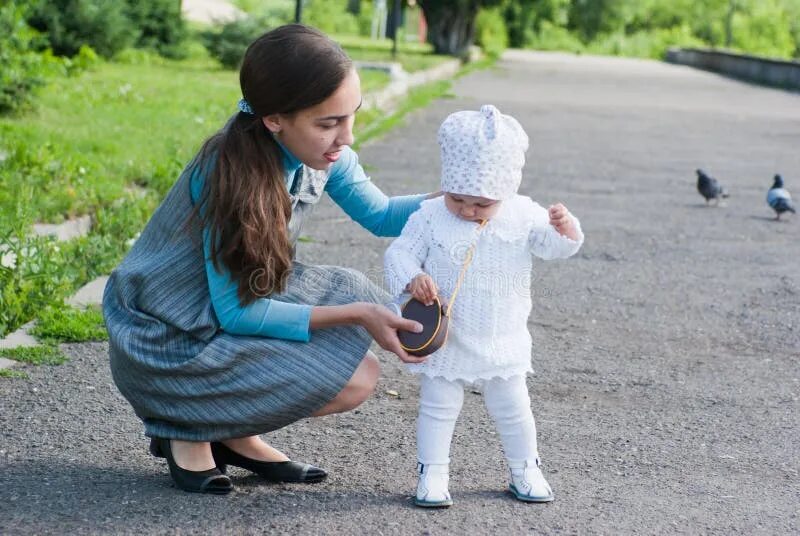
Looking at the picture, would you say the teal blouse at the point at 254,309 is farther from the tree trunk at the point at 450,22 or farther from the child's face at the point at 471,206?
the tree trunk at the point at 450,22

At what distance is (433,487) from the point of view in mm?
3699

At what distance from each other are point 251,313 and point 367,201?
0.70 metres

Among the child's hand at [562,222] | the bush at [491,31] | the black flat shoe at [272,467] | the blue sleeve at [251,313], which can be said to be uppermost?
the child's hand at [562,222]

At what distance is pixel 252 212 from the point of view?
3.50m

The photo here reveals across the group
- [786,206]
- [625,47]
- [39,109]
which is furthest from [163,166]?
[625,47]

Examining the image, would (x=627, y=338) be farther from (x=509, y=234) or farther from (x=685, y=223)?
(x=685, y=223)

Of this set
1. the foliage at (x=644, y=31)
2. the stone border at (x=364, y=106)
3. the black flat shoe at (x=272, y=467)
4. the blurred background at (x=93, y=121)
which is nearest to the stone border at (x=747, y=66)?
the stone border at (x=364, y=106)

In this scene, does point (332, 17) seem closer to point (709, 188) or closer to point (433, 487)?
point (709, 188)

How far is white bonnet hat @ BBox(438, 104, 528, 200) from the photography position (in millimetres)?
3570

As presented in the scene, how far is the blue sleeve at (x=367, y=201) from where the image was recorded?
407 centimetres

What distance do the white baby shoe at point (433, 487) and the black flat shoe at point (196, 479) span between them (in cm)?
55

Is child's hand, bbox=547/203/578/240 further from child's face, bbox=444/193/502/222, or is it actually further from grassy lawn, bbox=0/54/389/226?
grassy lawn, bbox=0/54/389/226

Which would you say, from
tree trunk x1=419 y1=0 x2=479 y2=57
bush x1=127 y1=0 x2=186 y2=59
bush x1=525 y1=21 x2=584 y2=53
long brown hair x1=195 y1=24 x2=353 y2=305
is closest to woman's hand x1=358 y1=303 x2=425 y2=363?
long brown hair x1=195 y1=24 x2=353 y2=305

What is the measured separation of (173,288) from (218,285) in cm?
16
